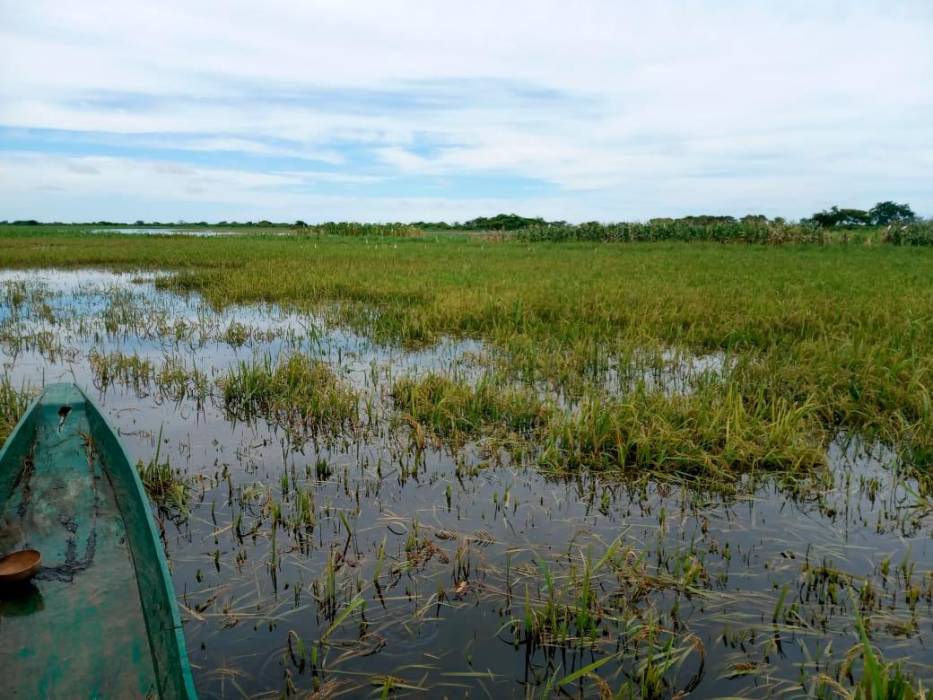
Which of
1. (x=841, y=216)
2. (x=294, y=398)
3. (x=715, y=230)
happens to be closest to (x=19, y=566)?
(x=294, y=398)

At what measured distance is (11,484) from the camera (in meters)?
3.28

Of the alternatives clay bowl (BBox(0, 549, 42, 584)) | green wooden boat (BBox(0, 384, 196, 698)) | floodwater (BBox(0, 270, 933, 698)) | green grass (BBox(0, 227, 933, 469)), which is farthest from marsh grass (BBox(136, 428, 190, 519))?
green grass (BBox(0, 227, 933, 469))

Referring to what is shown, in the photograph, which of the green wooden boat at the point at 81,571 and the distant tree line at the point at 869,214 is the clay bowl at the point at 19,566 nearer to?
the green wooden boat at the point at 81,571

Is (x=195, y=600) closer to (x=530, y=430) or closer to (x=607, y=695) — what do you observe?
(x=607, y=695)

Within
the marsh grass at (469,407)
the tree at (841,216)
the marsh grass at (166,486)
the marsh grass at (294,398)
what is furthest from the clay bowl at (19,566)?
the tree at (841,216)

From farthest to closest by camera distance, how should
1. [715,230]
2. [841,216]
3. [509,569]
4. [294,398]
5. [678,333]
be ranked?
[841,216] → [715,230] → [678,333] → [294,398] → [509,569]

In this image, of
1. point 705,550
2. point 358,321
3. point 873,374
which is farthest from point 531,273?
point 705,550

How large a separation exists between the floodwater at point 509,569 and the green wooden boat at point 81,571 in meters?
0.24

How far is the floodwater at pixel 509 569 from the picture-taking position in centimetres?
246

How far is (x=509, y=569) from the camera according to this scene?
3.07m

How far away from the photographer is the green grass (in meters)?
4.59

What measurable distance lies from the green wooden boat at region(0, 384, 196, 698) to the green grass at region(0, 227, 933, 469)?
2.20 m

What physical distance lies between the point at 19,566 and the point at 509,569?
2.27 metres

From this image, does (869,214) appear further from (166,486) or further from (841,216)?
(166,486)
